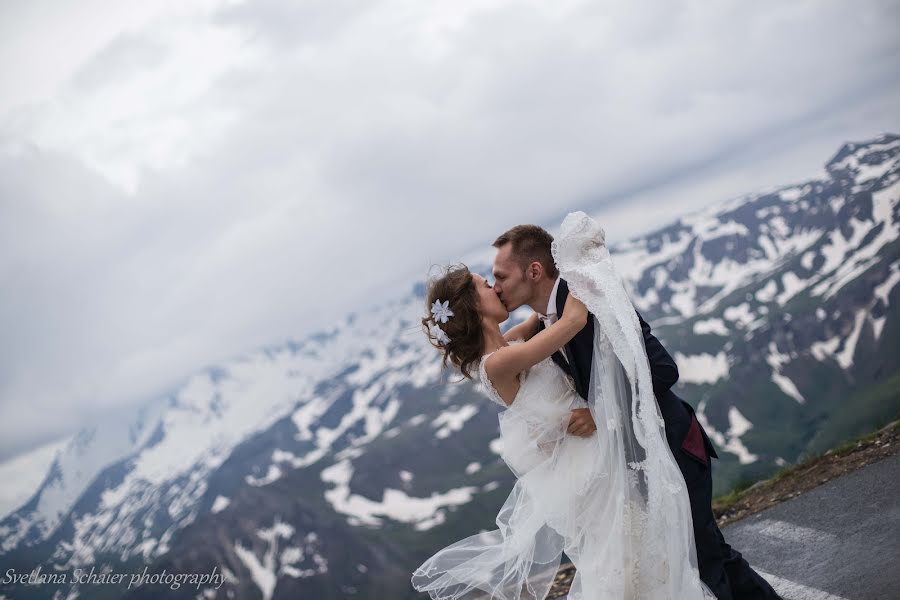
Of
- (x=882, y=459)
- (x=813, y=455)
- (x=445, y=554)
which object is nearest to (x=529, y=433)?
(x=445, y=554)

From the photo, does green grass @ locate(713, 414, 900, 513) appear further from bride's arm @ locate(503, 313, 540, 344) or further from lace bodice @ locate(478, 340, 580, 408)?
lace bodice @ locate(478, 340, 580, 408)

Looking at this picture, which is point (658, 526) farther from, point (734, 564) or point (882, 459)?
point (882, 459)

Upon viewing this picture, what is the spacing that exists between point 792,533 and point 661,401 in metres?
3.95

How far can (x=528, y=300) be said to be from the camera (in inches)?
216

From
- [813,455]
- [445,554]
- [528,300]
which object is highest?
[528,300]

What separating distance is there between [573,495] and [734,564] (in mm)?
1467

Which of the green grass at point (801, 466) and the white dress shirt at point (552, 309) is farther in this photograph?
the green grass at point (801, 466)

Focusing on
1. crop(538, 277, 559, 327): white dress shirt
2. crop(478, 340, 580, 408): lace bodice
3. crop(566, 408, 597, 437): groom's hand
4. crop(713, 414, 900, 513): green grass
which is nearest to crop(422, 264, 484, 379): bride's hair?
crop(478, 340, 580, 408): lace bodice

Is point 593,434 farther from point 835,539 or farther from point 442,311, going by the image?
point 835,539

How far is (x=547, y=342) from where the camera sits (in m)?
4.84

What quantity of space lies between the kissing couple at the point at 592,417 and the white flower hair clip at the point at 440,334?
1cm

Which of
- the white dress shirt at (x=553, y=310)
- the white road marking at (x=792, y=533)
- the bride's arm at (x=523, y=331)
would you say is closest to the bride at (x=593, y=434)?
the white dress shirt at (x=553, y=310)

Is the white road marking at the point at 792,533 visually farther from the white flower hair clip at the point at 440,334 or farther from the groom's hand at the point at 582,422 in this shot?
the white flower hair clip at the point at 440,334

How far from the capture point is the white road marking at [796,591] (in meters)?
5.92
